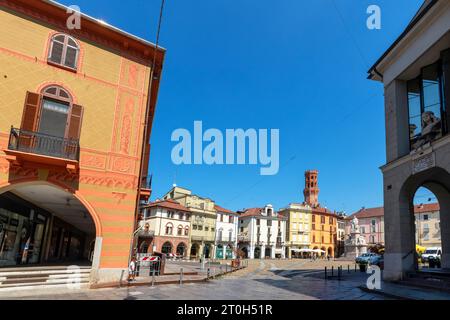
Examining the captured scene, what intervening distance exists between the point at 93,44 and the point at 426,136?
17890 millimetres

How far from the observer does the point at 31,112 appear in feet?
46.1

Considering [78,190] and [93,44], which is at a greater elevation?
[93,44]

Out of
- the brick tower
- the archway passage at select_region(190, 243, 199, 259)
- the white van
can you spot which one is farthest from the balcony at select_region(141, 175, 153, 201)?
the brick tower

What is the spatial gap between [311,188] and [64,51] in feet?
307

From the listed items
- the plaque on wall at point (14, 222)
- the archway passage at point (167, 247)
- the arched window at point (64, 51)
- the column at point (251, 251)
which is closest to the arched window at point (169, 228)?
the archway passage at point (167, 247)

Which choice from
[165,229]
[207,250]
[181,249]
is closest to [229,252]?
[207,250]

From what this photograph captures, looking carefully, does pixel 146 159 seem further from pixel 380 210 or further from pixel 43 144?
pixel 380 210

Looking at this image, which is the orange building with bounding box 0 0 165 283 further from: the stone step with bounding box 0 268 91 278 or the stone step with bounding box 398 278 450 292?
the stone step with bounding box 398 278 450 292

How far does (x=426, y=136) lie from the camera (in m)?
17.2

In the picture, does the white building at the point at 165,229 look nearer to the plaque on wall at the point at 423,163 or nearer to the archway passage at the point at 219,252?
the archway passage at the point at 219,252

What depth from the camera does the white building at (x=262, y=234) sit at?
261ft

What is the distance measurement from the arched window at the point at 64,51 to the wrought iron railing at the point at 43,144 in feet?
12.1
